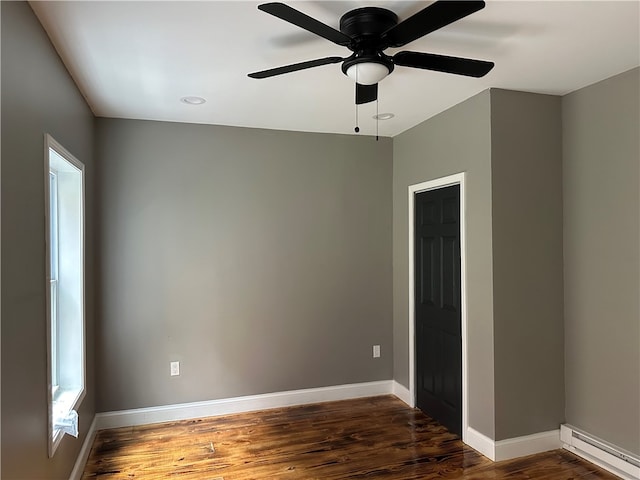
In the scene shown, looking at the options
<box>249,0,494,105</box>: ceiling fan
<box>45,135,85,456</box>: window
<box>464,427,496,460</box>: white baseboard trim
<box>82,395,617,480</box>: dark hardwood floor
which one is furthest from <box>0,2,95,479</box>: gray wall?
<box>464,427,496,460</box>: white baseboard trim

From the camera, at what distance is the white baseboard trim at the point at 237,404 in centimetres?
358

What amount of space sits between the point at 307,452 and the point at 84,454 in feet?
4.94

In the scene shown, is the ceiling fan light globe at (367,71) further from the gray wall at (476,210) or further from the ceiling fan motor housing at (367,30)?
the gray wall at (476,210)

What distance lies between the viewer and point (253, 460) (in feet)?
9.95

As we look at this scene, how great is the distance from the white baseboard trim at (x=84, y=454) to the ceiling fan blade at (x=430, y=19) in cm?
293

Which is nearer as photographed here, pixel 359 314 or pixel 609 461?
pixel 609 461

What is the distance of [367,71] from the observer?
6.66 feet

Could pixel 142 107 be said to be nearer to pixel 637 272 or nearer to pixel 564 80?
pixel 564 80

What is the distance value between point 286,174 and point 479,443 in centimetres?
267

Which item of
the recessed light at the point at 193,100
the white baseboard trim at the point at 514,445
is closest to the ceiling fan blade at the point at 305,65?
the recessed light at the point at 193,100

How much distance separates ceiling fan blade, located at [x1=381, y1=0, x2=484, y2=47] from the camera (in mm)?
1542

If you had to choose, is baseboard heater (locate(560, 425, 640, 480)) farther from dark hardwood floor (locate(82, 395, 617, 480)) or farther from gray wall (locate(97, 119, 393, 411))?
gray wall (locate(97, 119, 393, 411))

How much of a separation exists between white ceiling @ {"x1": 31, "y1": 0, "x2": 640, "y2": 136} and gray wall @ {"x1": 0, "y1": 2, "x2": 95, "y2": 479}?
237 millimetres

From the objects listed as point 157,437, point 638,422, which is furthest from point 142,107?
point 638,422
